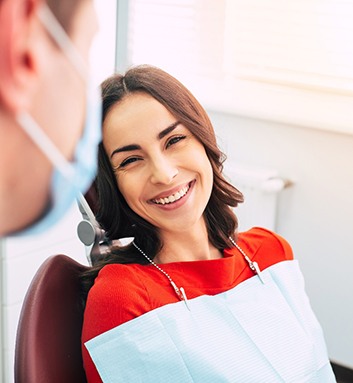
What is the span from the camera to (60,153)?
171 millimetres

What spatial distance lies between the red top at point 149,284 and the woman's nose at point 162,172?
181mm

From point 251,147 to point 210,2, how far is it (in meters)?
0.44

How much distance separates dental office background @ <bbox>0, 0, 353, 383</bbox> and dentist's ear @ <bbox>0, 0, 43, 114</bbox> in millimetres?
1867

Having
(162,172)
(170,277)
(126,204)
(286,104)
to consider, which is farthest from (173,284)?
(286,104)

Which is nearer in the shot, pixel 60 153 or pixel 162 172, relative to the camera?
pixel 60 153

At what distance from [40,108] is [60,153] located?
0.01 m

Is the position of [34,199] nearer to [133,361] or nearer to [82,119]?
[82,119]

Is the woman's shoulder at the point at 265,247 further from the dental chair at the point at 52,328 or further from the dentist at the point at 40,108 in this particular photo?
the dentist at the point at 40,108

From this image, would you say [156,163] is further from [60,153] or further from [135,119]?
[60,153]

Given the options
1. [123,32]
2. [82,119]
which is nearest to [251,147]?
[123,32]

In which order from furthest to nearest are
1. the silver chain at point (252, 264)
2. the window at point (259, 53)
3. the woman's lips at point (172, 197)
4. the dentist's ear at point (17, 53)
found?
1. the window at point (259, 53)
2. the silver chain at point (252, 264)
3. the woman's lips at point (172, 197)
4. the dentist's ear at point (17, 53)

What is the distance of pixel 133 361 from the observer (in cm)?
103

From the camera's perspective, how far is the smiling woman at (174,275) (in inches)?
38.7

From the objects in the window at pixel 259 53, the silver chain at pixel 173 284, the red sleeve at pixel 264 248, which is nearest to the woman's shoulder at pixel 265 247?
the red sleeve at pixel 264 248
